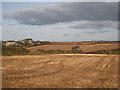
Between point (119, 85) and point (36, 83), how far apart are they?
3977 millimetres

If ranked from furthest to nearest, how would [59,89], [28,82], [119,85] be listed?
[28,82], [119,85], [59,89]

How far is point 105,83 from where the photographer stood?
29.1 ft

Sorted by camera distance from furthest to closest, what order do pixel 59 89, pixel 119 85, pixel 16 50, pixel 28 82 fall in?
pixel 16 50 < pixel 28 82 < pixel 119 85 < pixel 59 89

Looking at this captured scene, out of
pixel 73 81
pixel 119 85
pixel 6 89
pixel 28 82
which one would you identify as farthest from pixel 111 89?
pixel 6 89

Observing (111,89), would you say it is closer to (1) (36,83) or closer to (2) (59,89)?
(2) (59,89)

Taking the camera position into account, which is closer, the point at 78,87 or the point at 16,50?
the point at 78,87

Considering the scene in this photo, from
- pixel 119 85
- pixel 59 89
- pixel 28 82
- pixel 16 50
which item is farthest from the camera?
pixel 16 50

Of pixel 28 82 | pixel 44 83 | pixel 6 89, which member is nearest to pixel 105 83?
pixel 44 83

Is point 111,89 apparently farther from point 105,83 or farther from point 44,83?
point 44,83

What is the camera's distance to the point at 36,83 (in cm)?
889

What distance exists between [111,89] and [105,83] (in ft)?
3.47

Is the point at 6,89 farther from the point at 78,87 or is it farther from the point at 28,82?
the point at 78,87

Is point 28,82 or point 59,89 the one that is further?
point 28,82

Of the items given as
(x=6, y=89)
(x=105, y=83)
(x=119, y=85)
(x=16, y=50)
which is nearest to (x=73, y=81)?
(x=105, y=83)
